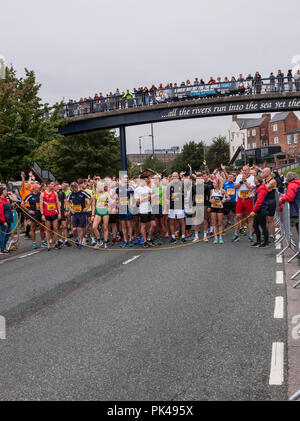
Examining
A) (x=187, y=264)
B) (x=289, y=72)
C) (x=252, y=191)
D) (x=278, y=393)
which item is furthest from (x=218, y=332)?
(x=289, y=72)

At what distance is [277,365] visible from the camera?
4457mm

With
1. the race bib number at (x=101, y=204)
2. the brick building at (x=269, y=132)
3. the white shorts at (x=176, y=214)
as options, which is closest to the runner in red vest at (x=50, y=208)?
the race bib number at (x=101, y=204)

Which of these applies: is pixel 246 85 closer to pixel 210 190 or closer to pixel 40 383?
A: pixel 210 190

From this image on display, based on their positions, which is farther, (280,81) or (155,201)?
(280,81)

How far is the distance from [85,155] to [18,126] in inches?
1066

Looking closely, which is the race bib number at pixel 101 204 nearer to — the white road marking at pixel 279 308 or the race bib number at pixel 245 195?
the race bib number at pixel 245 195

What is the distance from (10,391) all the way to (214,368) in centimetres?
191

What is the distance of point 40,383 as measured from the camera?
165 inches

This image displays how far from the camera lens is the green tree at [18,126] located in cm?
2114

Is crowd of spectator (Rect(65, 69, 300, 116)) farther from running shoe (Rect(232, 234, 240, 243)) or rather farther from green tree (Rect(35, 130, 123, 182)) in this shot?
running shoe (Rect(232, 234, 240, 243))

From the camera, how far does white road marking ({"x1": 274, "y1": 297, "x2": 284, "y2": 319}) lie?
6.08 metres

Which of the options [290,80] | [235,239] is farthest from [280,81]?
[235,239]

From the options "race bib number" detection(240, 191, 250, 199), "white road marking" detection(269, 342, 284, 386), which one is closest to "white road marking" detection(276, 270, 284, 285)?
"white road marking" detection(269, 342, 284, 386)

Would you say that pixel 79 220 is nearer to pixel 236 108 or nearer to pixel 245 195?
pixel 245 195
